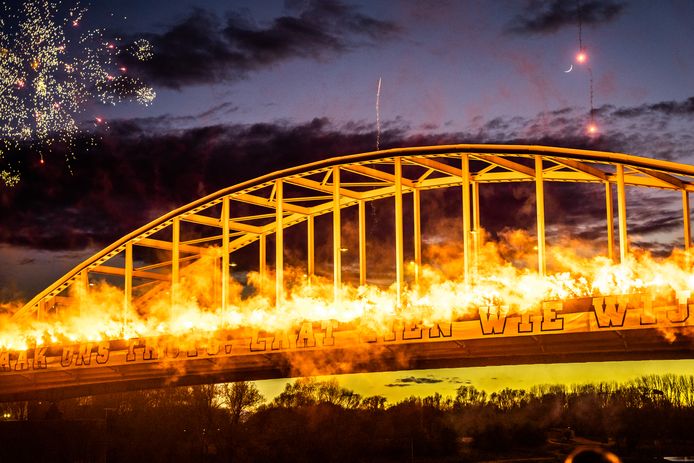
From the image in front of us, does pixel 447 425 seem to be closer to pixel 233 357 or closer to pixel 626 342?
pixel 233 357

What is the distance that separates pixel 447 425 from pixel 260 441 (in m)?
26.2

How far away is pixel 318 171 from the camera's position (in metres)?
44.2

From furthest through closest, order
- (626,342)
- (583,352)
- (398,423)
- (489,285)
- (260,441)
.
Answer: (398,423) → (260,441) → (489,285) → (583,352) → (626,342)

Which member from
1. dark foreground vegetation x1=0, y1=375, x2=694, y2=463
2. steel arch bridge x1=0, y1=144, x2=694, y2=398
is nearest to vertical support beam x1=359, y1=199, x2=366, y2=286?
steel arch bridge x1=0, y1=144, x2=694, y2=398

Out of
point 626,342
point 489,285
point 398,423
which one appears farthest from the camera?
point 398,423

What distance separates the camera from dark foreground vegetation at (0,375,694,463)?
5856 centimetres

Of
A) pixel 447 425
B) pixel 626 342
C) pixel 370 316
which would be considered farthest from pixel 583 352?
pixel 447 425

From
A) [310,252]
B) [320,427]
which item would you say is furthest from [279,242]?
[320,427]

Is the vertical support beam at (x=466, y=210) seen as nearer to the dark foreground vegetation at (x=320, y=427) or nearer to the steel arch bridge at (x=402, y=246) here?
the steel arch bridge at (x=402, y=246)

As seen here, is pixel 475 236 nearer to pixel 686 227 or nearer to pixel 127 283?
pixel 686 227

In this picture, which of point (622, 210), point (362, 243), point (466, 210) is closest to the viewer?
point (622, 210)

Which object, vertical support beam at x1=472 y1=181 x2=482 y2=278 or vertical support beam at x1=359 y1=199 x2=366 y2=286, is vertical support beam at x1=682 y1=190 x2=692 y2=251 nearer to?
vertical support beam at x1=472 y1=181 x2=482 y2=278

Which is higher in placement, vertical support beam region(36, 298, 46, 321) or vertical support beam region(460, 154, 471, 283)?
vertical support beam region(460, 154, 471, 283)

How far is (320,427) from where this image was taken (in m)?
66.6
